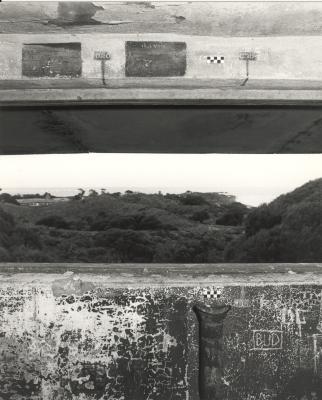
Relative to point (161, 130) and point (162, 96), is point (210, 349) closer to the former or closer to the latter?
point (162, 96)

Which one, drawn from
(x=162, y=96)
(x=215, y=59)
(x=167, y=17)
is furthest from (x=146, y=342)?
(x=167, y=17)

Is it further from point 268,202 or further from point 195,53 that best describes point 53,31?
point 268,202

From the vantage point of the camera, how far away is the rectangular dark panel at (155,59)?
229 cm

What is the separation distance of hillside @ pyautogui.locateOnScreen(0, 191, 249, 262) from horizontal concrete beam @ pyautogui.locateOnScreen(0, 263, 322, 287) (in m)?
4.47

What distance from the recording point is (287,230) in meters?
6.37

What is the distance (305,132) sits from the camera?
4.12m

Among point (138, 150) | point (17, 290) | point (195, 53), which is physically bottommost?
point (17, 290)

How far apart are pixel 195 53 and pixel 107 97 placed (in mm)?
616

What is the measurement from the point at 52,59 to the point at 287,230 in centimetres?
489

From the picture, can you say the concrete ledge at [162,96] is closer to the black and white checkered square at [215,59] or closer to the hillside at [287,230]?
the black and white checkered square at [215,59]

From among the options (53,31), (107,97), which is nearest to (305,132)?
(107,97)

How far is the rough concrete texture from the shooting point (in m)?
2.09

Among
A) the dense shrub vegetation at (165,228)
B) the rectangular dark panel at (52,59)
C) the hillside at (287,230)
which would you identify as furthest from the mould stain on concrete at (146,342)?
the dense shrub vegetation at (165,228)

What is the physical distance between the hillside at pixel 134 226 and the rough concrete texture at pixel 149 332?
4.43 metres
